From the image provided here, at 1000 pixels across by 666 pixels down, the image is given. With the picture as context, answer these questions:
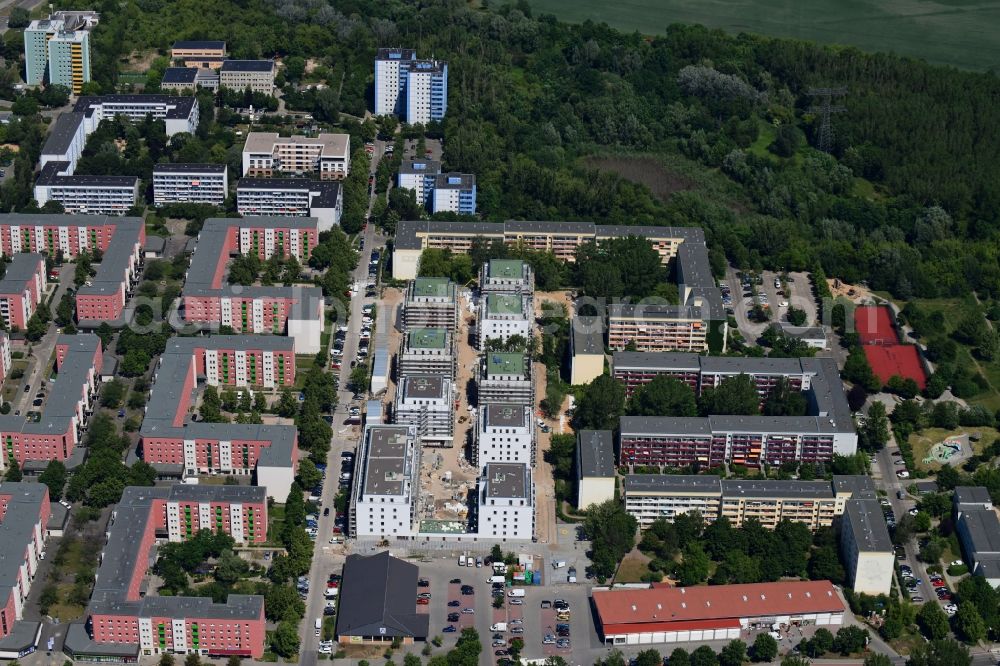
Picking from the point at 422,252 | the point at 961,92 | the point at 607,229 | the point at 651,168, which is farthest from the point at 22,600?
the point at 961,92

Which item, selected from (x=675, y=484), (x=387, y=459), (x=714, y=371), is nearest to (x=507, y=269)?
(x=714, y=371)

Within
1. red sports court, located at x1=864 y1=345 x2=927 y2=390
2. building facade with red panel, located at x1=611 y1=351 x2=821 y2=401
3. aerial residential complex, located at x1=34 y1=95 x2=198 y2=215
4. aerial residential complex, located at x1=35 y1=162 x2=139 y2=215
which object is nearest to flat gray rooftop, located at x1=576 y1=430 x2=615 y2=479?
building facade with red panel, located at x1=611 y1=351 x2=821 y2=401

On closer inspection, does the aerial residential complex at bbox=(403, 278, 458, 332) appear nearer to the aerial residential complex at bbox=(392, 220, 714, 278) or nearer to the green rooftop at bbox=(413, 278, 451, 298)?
the green rooftop at bbox=(413, 278, 451, 298)

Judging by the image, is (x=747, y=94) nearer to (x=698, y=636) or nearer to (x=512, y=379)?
(x=512, y=379)

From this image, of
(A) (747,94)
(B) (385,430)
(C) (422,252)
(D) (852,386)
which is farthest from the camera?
(A) (747,94)

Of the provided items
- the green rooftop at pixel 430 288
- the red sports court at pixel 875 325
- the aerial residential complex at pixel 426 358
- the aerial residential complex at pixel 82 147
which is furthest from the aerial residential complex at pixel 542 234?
the aerial residential complex at pixel 82 147

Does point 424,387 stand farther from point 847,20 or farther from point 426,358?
point 847,20
